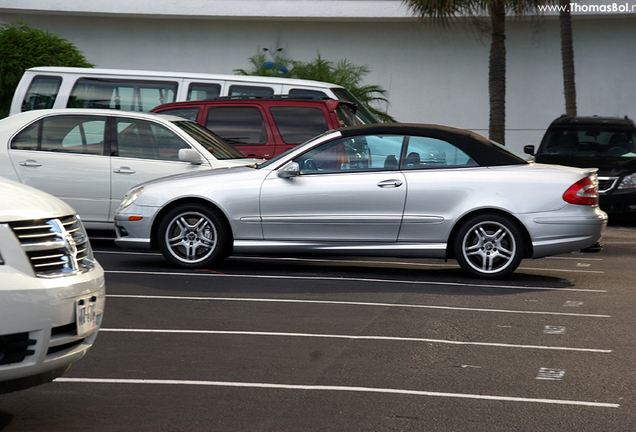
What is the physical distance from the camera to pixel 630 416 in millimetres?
4496

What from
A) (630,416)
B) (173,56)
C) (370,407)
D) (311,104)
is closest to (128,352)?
(370,407)

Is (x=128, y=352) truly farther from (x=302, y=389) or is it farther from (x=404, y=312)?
(x=404, y=312)

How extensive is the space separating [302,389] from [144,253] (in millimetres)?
6227

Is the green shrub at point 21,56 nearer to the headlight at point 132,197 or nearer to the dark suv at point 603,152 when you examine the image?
the dark suv at point 603,152

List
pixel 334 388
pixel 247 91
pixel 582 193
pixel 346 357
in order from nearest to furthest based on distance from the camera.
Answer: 1. pixel 334 388
2. pixel 346 357
3. pixel 582 193
4. pixel 247 91

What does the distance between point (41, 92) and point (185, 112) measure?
2754 millimetres

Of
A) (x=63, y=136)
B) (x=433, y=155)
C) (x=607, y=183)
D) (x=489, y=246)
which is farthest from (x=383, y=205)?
(x=607, y=183)

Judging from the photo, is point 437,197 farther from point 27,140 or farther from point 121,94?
point 121,94

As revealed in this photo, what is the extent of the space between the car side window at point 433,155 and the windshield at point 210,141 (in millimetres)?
2782

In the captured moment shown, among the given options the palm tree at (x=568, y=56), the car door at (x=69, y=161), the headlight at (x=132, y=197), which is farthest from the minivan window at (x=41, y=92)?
the palm tree at (x=568, y=56)

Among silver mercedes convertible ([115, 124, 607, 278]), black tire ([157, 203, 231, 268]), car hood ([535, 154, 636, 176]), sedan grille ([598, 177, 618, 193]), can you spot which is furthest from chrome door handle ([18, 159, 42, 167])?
sedan grille ([598, 177, 618, 193])

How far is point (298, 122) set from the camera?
12.0 m

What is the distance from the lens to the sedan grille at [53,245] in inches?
152

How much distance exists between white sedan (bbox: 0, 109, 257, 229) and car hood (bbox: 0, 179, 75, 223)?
614 cm
